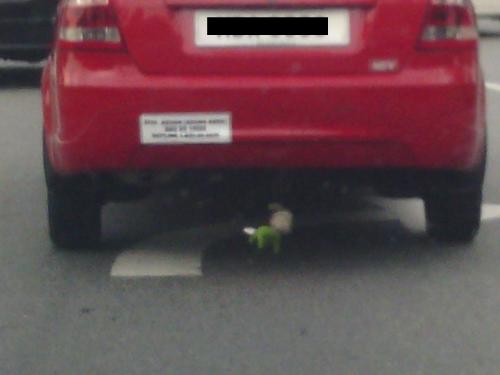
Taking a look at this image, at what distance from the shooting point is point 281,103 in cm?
676

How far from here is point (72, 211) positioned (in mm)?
7406

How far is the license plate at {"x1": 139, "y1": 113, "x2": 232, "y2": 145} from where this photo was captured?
22.1 feet

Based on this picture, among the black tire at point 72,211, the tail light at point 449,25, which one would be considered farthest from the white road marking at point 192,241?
the tail light at point 449,25

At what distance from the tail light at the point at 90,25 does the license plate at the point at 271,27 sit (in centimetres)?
32

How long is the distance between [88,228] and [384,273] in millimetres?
1283

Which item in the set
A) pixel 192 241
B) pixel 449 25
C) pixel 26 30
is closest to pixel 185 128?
pixel 449 25

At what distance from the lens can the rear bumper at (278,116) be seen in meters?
6.74

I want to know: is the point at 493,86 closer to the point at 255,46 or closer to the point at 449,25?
the point at 449,25

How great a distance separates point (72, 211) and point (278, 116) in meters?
1.11

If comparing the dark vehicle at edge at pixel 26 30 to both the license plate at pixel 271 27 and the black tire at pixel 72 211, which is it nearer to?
the black tire at pixel 72 211

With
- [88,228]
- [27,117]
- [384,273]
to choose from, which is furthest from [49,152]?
[27,117]

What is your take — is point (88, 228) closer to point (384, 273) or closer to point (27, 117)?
point (384, 273)

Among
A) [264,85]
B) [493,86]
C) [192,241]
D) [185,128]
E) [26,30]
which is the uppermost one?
[264,85]

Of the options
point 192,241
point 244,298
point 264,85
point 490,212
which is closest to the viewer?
point 244,298
